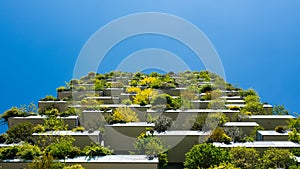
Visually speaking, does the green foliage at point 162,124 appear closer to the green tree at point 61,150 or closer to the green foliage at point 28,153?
the green tree at point 61,150

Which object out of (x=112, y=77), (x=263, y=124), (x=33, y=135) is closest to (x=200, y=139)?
(x=263, y=124)

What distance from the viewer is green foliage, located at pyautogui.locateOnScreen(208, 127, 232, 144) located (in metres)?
12.7

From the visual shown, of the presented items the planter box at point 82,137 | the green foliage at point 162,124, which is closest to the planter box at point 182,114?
the green foliage at point 162,124

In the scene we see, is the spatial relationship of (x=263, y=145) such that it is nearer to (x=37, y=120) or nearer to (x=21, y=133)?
(x=21, y=133)

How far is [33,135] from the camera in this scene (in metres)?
13.6

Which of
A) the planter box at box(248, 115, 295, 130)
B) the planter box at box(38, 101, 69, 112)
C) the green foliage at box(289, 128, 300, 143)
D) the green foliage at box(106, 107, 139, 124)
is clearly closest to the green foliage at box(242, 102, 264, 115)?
the planter box at box(248, 115, 295, 130)

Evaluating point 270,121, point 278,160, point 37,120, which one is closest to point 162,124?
point 278,160

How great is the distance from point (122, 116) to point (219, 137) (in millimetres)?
4991

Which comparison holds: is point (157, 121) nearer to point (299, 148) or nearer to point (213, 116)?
point (213, 116)

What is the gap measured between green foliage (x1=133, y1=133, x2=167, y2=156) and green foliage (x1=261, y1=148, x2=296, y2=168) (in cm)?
369

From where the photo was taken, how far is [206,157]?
10.7m

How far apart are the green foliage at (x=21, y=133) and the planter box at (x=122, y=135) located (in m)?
3.41

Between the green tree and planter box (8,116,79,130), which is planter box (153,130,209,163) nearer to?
the green tree

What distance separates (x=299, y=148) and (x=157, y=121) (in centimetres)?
588
